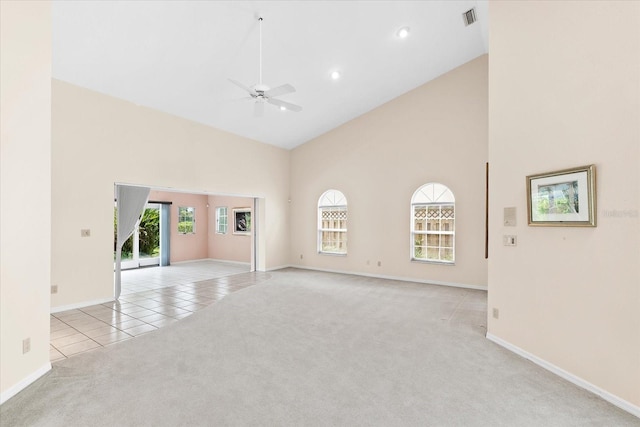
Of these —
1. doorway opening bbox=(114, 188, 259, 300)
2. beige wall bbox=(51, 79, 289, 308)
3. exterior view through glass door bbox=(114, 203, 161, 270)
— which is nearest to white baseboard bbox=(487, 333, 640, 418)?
beige wall bbox=(51, 79, 289, 308)

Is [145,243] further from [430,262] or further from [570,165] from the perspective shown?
[570,165]

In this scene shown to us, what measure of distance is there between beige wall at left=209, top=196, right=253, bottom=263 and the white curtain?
387 centimetres

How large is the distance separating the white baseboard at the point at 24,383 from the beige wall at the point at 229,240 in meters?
6.94

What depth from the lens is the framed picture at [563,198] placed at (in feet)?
8.20

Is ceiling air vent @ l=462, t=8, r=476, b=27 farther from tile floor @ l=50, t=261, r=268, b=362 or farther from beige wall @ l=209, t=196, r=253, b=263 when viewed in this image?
beige wall @ l=209, t=196, r=253, b=263

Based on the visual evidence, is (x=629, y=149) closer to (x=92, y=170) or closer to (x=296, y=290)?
(x=296, y=290)

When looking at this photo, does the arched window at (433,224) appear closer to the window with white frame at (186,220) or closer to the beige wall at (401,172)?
the beige wall at (401,172)

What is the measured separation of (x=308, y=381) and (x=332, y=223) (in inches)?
227

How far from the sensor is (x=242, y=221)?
9.95 metres

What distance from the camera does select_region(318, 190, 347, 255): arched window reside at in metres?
8.02

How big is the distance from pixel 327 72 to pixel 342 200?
338 centimetres

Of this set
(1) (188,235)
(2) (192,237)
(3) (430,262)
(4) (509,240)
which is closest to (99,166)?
(1) (188,235)

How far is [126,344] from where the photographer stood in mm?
3371

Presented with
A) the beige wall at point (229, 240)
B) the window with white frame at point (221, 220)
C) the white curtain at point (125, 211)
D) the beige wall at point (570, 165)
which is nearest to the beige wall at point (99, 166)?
the white curtain at point (125, 211)
